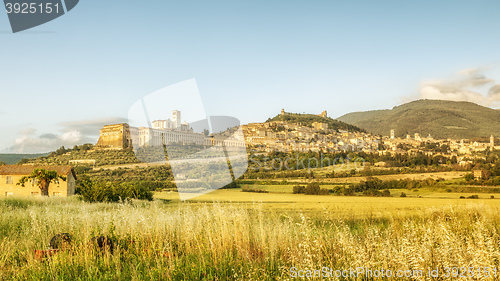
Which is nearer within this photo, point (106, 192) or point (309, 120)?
point (106, 192)

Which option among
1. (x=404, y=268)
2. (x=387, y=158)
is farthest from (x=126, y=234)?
(x=387, y=158)

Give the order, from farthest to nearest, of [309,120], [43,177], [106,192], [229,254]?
[309,120] < [43,177] < [106,192] < [229,254]

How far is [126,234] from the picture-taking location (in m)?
6.74

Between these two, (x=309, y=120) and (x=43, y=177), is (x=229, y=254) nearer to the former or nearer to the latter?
(x=43, y=177)

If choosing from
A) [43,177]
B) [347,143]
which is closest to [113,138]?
[43,177]

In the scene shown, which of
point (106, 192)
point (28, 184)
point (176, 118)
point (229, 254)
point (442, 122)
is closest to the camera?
point (229, 254)

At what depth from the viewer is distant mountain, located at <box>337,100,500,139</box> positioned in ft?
289

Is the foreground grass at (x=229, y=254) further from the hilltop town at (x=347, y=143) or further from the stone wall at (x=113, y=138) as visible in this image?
the hilltop town at (x=347, y=143)

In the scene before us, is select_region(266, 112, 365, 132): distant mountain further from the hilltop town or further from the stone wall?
the stone wall

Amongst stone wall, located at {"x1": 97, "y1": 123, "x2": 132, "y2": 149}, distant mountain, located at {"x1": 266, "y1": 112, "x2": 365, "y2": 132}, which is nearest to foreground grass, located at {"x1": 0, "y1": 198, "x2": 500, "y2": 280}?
stone wall, located at {"x1": 97, "y1": 123, "x2": 132, "y2": 149}

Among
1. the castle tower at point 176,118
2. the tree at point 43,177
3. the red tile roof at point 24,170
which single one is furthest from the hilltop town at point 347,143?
the castle tower at point 176,118

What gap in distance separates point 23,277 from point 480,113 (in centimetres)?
12548

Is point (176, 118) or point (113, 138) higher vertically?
point (113, 138)

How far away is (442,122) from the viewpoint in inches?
3807
